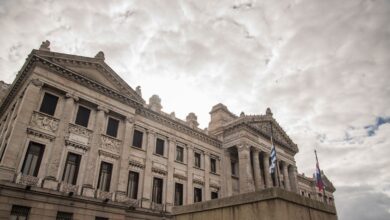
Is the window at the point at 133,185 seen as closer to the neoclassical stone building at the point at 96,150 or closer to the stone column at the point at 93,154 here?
the neoclassical stone building at the point at 96,150

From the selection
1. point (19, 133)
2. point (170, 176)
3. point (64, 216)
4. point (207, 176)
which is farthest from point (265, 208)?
point (207, 176)

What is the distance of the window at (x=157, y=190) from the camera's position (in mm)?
24680

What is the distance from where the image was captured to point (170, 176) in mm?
26312

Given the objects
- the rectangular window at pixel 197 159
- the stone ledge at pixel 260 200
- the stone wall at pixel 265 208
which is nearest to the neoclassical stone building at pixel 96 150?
the rectangular window at pixel 197 159

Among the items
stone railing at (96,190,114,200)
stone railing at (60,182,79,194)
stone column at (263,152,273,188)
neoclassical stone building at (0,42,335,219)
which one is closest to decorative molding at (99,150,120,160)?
neoclassical stone building at (0,42,335,219)

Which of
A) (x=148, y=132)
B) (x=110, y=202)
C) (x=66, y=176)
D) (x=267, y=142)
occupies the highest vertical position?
(x=267, y=142)

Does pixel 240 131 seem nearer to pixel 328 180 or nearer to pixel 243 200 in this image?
pixel 243 200

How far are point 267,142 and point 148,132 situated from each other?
1668 cm

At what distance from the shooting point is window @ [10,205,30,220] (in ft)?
52.3

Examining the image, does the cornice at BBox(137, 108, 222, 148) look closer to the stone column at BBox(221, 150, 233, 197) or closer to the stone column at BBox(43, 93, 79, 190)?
the stone column at BBox(221, 150, 233, 197)

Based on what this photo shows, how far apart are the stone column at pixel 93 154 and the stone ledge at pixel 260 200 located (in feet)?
36.3

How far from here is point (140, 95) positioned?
1015 inches

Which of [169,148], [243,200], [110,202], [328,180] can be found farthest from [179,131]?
[328,180]

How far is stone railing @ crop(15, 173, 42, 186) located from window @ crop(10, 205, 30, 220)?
1386 millimetres
